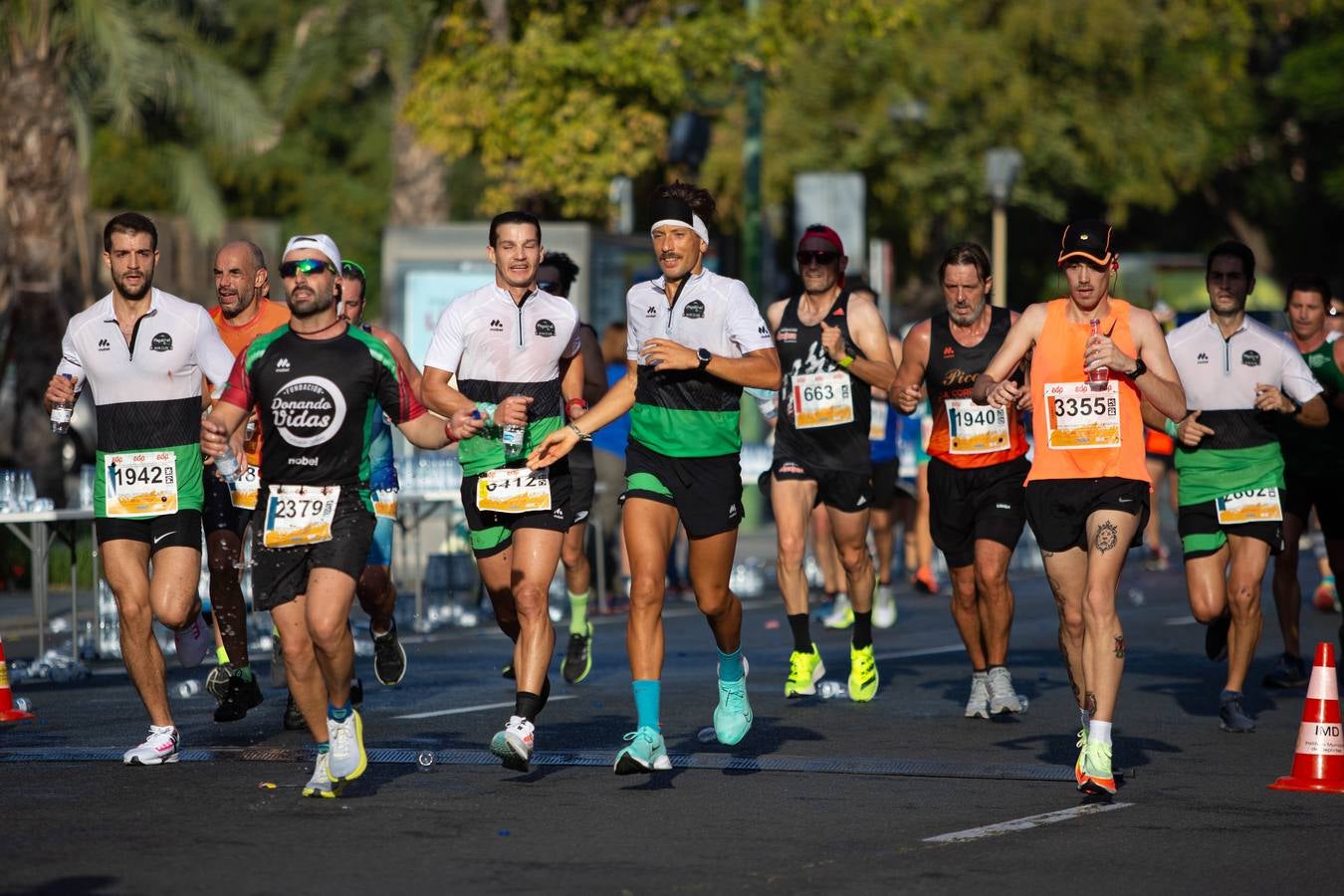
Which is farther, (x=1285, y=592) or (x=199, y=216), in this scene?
(x=199, y=216)

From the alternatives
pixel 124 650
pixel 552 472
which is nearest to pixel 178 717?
pixel 124 650

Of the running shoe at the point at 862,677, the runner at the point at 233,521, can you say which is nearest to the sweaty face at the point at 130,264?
the runner at the point at 233,521

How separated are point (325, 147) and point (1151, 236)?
1905 cm

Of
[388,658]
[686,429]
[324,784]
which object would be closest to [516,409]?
[686,429]

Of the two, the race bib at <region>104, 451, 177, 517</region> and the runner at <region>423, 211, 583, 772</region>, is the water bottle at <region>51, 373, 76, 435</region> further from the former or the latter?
the runner at <region>423, 211, 583, 772</region>

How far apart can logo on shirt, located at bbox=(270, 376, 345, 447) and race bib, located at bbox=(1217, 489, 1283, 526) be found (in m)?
4.50

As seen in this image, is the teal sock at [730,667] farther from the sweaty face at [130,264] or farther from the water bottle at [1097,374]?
the sweaty face at [130,264]

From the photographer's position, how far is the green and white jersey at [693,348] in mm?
9445

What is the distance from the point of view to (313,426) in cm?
867

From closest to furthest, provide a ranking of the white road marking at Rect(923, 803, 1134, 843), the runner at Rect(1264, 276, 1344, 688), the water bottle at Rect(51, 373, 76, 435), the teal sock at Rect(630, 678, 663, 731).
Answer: the white road marking at Rect(923, 803, 1134, 843)
the teal sock at Rect(630, 678, 663, 731)
the water bottle at Rect(51, 373, 76, 435)
the runner at Rect(1264, 276, 1344, 688)

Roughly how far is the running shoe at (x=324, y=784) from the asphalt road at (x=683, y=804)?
76mm

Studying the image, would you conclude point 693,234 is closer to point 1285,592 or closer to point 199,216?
Result: point 1285,592

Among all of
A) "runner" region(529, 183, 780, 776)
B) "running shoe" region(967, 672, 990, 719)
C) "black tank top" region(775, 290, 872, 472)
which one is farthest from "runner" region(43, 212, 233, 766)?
Answer: "running shoe" region(967, 672, 990, 719)

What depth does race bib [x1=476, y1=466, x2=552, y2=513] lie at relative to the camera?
948 centimetres
